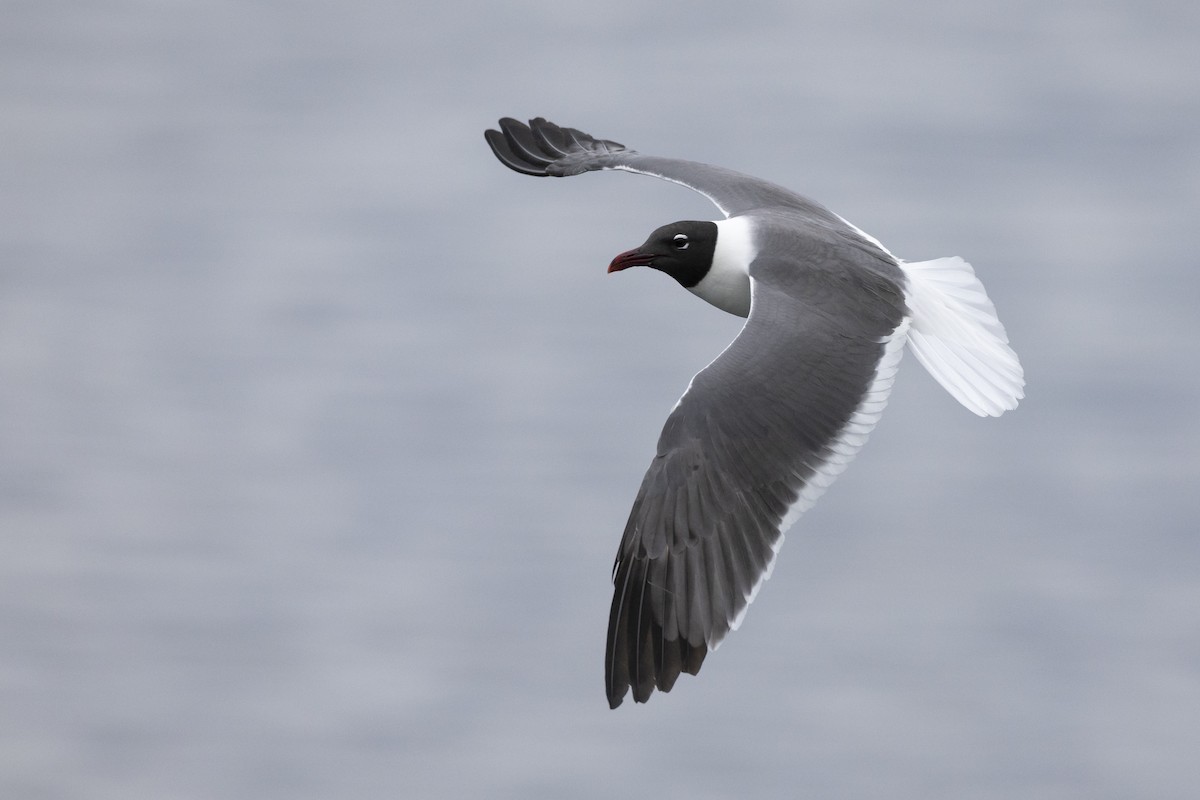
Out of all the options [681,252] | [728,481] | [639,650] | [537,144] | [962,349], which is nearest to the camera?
[639,650]

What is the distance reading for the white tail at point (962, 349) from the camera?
8016 mm

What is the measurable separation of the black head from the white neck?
0.04m

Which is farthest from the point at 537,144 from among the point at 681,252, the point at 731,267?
the point at 731,267

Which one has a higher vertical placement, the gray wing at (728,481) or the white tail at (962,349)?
the white tail at (962,349)

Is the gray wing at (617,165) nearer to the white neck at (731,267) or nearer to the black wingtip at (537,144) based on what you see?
the black wingtip at (537,144)

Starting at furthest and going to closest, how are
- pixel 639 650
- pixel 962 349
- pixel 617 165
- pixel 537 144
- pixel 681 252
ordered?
1. pixel 537 144
2. pixel 617 165
3. pixel 681 252
4. pixel 962 349
5. pixel 639 650

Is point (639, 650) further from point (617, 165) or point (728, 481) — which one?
point (617, 165)

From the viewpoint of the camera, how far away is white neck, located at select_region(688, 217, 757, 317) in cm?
818

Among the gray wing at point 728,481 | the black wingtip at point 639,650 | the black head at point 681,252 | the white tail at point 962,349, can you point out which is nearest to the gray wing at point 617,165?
the black head at point 681,252

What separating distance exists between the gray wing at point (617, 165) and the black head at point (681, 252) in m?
0.25

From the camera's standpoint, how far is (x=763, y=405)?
712 cm

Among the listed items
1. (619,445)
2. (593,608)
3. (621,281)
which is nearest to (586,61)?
(621,281)

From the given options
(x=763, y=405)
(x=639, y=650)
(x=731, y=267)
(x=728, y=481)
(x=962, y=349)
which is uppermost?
(x=731, y=267)

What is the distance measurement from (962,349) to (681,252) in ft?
4.35
